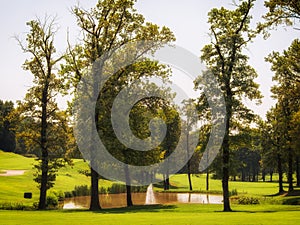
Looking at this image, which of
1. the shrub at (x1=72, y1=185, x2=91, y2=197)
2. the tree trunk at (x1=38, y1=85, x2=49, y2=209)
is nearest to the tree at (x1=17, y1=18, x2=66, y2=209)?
the tree trunk at (x1=38, y1=85, x2=49, y2=209)

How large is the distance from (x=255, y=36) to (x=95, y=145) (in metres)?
16.7

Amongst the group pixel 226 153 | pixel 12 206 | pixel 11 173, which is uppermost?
pixel 226 153

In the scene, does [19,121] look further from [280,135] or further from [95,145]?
[280,135]

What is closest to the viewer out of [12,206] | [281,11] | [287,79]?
[281,11]

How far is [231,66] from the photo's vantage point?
3067 centimetres

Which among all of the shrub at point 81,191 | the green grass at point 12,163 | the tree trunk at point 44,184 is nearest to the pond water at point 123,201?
the shrub at point 81,191

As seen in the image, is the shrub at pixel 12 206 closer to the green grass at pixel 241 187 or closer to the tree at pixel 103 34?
the tree at pixel 103 34

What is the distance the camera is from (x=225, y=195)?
3114 centimetres

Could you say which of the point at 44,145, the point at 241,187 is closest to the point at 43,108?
the point at 44,145

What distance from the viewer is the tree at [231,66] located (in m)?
30.5

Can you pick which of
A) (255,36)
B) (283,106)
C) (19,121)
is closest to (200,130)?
(255,36)

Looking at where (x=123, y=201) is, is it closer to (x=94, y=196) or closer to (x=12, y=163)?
(x=94, y=196)

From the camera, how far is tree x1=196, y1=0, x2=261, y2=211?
3051cm

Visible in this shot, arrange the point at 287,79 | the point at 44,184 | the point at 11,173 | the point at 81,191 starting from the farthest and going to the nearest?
the point at 81,191, the point at 11,173, the point at 287,79, the point at 44,184
